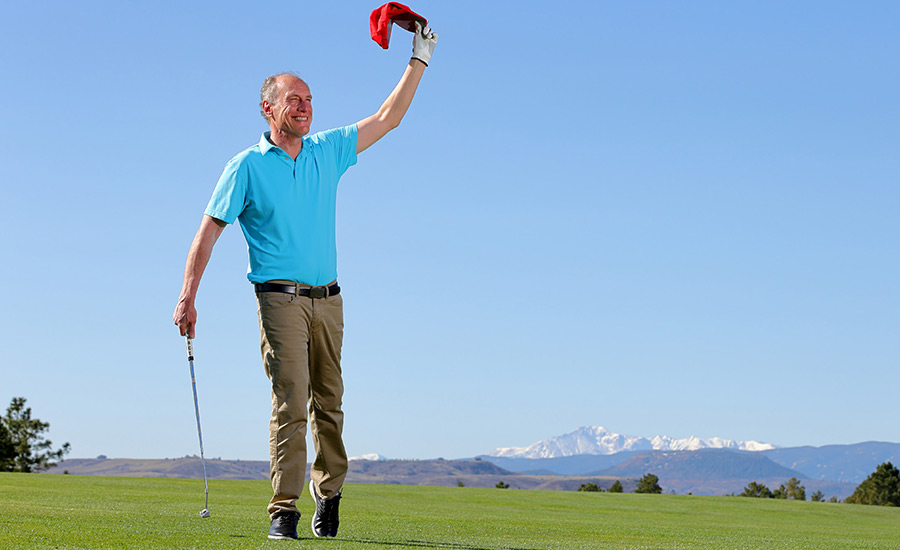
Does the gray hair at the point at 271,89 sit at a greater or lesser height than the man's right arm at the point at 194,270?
greater

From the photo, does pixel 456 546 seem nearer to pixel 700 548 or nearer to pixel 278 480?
pixel 278 480

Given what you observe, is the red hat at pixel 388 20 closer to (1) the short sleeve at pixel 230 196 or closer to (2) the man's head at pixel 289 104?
(2) the man's head at pixel 289 104

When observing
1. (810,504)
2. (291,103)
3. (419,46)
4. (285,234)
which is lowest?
(810,504)

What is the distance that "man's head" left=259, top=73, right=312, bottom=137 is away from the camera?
6.74 meters

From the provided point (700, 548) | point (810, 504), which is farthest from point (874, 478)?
point (700, 548)

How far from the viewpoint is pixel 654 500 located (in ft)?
99.0

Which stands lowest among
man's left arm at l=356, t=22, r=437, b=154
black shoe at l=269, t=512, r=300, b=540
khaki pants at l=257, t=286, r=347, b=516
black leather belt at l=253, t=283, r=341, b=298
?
black shoe at l=269, t=512, r=300, b=540

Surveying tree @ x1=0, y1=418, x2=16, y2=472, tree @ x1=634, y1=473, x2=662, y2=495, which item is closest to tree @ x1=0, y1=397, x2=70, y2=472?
tree @ x1=0, y1=418, x2=16, y2=472

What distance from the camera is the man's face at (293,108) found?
6.74 meters

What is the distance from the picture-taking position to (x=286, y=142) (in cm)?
687

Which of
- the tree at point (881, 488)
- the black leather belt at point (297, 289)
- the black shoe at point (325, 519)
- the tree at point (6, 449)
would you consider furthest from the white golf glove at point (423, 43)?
the tree at point (881, 488)

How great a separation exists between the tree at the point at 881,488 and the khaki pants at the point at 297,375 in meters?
106

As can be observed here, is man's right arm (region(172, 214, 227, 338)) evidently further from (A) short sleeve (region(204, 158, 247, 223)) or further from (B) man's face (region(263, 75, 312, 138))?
(B) man's face (region(263, 75, 312, 138))

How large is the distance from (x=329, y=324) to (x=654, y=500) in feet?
82.9
